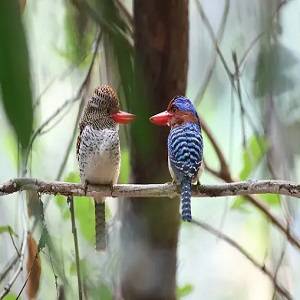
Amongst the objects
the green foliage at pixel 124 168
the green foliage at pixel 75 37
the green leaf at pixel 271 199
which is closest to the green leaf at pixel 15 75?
the green foliage at pixel 75 37

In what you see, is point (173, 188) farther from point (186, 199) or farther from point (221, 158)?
point (221, 158)

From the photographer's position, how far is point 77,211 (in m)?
0.75

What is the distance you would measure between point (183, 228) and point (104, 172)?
18 cm

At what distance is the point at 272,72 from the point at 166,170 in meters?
0.17

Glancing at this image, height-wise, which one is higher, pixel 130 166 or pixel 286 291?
pixel 130 166

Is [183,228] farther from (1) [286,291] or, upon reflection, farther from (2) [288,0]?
(2) [288,0]

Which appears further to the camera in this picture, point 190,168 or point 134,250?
point 134,250

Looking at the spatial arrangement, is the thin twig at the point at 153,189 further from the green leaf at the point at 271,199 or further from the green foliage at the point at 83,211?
the green leaf at the point at 271,199

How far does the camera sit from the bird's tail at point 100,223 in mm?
695

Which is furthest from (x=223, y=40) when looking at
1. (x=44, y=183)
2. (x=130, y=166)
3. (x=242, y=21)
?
(x=44, y=183)

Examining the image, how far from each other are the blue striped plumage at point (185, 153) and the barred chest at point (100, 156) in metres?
0.06

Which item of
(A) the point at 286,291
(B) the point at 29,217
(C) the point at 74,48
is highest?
(C) the point at 74,48

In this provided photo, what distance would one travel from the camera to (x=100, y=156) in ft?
2.17

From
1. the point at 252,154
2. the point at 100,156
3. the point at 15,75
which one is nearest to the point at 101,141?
the point at 100,156
